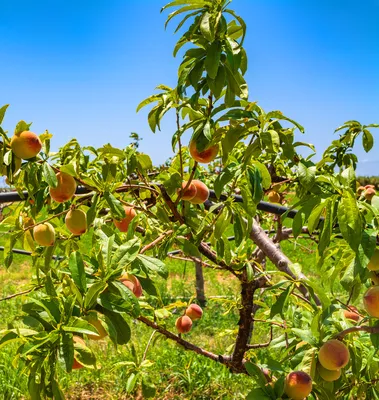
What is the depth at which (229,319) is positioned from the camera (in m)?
4.17

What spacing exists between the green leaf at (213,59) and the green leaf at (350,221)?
36 centimetres

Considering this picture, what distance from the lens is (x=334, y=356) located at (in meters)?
0.88

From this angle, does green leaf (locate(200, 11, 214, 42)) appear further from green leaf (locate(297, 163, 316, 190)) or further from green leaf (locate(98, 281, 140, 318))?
green leaf (locate(98, 281, 140, 318))

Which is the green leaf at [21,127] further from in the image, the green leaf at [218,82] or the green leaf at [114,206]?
the green leaf at [218,82]

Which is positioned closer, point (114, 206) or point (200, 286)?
point (114, 206)

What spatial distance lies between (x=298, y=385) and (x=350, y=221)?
1.37ft

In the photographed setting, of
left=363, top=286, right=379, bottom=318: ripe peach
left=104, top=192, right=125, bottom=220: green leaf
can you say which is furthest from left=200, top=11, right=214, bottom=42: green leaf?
left=363, top=286, right=379, bottom=318: ripe peach

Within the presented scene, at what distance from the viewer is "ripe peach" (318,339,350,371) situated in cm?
88

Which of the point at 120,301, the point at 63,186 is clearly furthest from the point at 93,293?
the point at 63,186

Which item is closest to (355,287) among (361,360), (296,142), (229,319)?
(361,360)

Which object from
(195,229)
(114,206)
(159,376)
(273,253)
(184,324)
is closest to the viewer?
(114,206)

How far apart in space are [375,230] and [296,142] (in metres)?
0.37

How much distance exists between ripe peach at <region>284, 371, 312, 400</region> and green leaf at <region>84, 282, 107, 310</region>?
0.50 m

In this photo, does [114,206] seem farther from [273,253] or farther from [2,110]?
[273,253]
